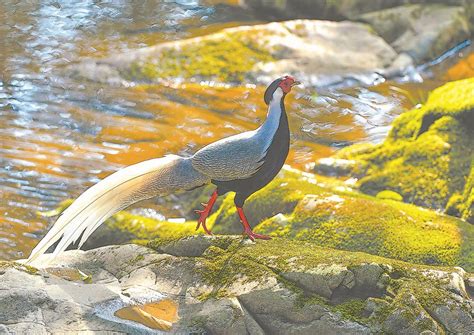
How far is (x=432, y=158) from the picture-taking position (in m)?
7.14

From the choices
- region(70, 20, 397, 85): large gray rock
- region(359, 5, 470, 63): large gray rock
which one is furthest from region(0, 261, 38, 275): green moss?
region(359, 5, 470, 63): large gray rock

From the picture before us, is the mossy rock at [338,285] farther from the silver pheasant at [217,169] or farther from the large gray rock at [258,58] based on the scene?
the large gray rock at [258,58]

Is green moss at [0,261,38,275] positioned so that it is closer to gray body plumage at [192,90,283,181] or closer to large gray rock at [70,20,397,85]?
gray body plumage at [192,90,283,181]

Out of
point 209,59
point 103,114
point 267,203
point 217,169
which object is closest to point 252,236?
point 217,169

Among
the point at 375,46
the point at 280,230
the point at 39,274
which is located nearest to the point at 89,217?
the point at 39,274

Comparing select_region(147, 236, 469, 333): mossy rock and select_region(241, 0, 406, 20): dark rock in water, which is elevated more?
select_region(147, 236, 469, 333): mossy rock

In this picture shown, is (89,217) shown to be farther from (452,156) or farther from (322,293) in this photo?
(452,156)

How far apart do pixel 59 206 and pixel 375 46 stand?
6310 millimetres

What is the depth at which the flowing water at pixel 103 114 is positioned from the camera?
8.16m

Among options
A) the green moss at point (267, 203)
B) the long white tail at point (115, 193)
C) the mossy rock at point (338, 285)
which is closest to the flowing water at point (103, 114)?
the green moss at point (267, 203)

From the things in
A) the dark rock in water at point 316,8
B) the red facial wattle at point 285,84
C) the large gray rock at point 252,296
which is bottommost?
the dark rock in water at point 316,8

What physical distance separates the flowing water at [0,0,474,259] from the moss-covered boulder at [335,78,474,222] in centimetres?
123

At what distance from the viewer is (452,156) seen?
23.0 feet

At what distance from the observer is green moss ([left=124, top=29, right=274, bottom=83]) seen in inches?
437
